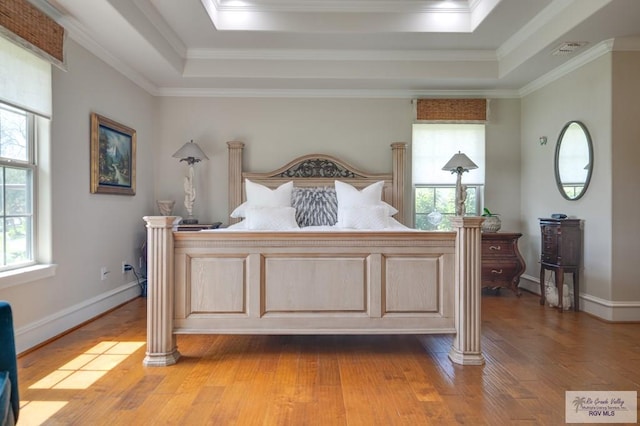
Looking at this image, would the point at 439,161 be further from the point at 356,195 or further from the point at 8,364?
the point at 8,364

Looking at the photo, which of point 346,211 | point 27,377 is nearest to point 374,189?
point 346,211

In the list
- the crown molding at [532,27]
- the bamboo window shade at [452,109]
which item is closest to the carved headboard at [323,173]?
the bamboo window shade at [452,109]

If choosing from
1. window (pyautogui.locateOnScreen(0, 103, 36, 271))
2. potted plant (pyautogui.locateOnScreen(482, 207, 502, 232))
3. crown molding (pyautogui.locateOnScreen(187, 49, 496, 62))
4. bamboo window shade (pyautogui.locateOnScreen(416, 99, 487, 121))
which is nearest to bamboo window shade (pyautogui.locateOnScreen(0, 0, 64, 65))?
window (pyautogui.locateOnScreen(0, 103, 36, 271))

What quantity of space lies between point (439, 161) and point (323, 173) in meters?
1.54

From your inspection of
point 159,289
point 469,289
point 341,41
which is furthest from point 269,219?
point 341,41

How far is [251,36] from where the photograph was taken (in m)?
4.17

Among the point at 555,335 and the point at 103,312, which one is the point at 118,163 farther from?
the point at 555,335

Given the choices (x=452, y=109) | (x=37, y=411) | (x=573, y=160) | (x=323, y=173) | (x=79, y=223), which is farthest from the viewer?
(x=452, y=109)

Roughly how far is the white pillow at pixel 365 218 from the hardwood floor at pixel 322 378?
1.20m

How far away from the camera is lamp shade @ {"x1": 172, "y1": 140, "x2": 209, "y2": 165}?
4.79 m

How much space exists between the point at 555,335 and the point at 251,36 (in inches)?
155

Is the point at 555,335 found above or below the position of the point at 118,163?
below

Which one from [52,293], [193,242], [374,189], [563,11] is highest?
[563,11]

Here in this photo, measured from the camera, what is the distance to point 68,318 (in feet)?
11.0
